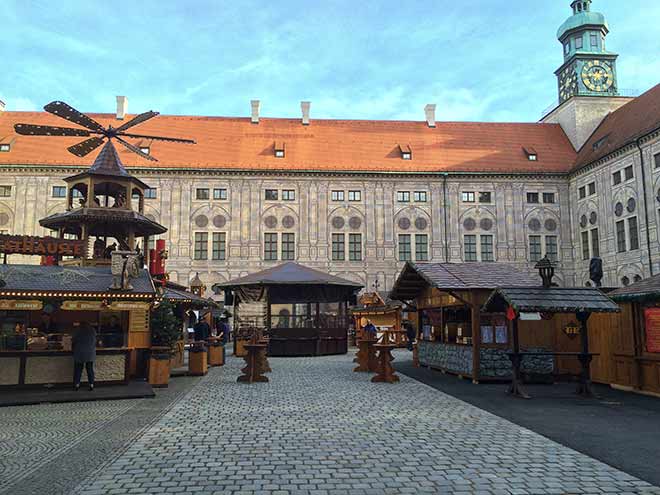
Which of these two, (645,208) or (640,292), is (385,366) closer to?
(640,292)

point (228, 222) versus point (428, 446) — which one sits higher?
point (228, 222)

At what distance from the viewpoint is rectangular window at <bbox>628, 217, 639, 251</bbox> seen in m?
37.2

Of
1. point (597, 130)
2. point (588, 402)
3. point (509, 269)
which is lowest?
point (588, 402)

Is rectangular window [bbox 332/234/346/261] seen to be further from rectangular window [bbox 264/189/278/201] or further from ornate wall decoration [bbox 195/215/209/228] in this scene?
ornate wall decoration [bbox 195/215/209/228]

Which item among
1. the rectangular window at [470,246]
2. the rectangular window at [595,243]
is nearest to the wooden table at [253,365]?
the rectangular window at [470,246]

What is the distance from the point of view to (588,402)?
1240 centimetres

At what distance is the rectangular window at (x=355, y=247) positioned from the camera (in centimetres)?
4494

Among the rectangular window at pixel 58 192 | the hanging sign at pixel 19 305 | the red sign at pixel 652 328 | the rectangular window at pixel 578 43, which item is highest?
the rectangular window at pixel 578 43

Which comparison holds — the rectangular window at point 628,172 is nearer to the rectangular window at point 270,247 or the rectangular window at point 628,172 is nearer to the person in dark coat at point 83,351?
the rectangular window at point 270,247

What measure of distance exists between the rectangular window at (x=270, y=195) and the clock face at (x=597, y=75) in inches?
1159

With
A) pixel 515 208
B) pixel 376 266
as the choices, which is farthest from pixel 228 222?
pixel 515 208

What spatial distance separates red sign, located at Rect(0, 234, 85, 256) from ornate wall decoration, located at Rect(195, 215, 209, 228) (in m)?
26.2

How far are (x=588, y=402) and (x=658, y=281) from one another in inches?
158

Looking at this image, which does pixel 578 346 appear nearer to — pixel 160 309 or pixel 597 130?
pixel 160 309
